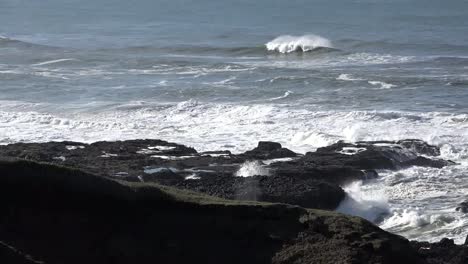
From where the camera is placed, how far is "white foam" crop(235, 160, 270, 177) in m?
29.2

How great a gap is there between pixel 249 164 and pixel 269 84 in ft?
66.2

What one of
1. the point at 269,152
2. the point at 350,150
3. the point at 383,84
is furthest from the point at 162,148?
the point at 383,84

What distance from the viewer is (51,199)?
63.9 feet

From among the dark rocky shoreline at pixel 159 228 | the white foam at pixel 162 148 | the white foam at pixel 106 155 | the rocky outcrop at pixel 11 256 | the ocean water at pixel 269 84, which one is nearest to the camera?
the rocky outcrop at pixel 11 256

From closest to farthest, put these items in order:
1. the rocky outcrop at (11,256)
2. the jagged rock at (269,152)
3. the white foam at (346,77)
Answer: the rocky outcrop at (11,256), the jagged rock at (269,152), the white foam at (346,77)

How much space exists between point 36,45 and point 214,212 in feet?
171

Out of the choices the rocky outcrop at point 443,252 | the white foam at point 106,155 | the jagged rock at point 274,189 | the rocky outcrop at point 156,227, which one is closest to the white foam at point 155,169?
the jagged rock at point 274,189

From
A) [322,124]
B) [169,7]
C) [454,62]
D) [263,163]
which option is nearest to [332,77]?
[454,62]

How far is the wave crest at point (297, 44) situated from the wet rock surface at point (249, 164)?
32294 mm

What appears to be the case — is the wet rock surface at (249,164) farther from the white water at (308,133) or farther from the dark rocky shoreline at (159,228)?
the dark rocky shoreline at (159,228)

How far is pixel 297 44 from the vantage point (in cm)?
6744

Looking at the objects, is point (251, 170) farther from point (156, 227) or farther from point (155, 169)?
point (156, 227)

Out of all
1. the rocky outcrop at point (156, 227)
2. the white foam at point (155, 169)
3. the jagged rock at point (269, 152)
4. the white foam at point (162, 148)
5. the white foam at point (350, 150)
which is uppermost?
the rocky outcrop at point (156, 227)

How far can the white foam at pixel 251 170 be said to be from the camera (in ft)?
95.9
